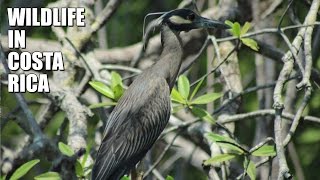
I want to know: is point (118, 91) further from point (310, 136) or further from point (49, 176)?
point (310, 136)

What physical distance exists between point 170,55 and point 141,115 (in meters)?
0.36

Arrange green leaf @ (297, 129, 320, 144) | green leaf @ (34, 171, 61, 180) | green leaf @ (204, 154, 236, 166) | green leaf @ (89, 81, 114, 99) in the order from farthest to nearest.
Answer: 1. green leaf @ (297, 129, 320, 144)
2. green leaf @ (89, 81, 114, 99)
3. green leaf @ (34, 171, 61, 180)
4. green leaf @ (204, 154, 236, 166)

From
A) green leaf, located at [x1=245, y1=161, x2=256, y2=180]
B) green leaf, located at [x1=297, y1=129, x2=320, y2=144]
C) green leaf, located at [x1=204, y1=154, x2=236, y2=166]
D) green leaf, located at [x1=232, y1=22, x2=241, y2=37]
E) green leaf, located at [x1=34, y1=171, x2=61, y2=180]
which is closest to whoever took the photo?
green leaf, located at [x1=245, y1=161, x2=256, y2=180]

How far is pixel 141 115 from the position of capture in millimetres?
4320

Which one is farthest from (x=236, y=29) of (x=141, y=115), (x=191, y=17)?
(x=141, y=115)

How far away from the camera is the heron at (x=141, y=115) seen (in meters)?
4.19

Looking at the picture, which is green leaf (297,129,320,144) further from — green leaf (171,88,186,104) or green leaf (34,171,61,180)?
green leaf (34,171,61,180)

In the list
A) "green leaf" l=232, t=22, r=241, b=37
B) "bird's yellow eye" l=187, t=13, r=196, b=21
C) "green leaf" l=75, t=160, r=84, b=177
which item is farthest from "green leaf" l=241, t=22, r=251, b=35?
"green leaf" l=75, t=160, r=84, b=177

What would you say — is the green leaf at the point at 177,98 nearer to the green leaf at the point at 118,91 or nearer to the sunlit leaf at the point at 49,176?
the green leaf at the point at 118,91

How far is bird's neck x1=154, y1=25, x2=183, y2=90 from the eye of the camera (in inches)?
174

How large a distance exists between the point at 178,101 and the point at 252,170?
2.13ft

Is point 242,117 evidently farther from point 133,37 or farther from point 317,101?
point 133,37

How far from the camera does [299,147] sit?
6129 millimetres

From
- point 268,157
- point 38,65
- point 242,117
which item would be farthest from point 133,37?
point 268,157
